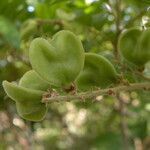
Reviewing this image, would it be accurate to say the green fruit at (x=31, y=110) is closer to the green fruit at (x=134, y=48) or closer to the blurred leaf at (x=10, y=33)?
the green fruit at (x=134, y=48)

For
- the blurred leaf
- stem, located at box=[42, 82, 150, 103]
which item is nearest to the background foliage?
the blurred leaf

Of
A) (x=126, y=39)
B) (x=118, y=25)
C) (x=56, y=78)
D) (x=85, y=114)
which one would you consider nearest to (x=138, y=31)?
(x=126, y=39)

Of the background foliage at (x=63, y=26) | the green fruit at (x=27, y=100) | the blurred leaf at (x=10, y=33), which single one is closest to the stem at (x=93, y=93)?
the green fruit at (x=27, y=100)

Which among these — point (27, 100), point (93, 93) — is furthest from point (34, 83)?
point (93, 93)

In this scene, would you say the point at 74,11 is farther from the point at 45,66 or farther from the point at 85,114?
the point at 85,114

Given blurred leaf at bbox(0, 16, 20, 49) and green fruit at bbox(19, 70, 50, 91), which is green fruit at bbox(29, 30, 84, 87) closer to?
green fruit at bbox(19, 70, 50, 91)
